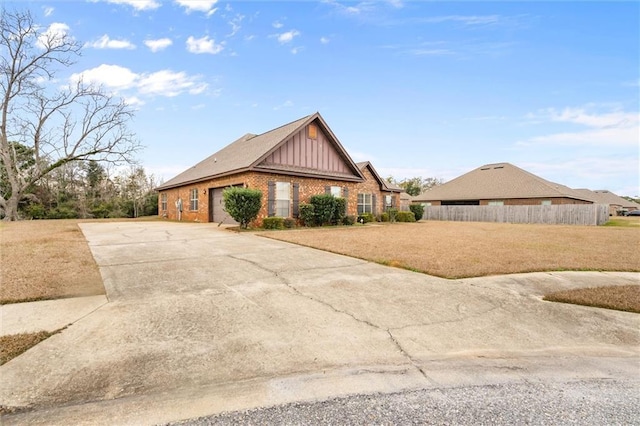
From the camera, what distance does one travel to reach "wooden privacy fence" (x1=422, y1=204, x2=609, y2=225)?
23.8m

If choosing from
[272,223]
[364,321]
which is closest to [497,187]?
[272,223]

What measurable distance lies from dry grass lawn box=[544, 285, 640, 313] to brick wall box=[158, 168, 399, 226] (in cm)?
1178

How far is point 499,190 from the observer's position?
30.3m

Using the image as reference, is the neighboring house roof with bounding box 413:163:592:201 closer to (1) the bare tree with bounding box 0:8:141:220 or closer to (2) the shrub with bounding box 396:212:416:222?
(2) the shrub with bounding box 396:212:416:222

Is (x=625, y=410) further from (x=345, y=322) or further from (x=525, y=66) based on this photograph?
(x=525, y=66)

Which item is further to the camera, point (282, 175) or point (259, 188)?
point (282, 175)

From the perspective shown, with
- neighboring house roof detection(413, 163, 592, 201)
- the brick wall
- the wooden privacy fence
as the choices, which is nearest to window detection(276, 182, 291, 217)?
the brick wall

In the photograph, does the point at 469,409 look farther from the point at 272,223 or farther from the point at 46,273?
the point at 272,223

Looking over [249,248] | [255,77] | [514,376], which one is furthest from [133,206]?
[514,376]

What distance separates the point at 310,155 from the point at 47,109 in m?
21.3

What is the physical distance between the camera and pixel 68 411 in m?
1.97

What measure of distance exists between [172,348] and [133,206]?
32.1m

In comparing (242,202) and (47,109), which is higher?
(47,109)

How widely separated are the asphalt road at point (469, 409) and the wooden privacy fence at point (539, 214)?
2727 centimetres
